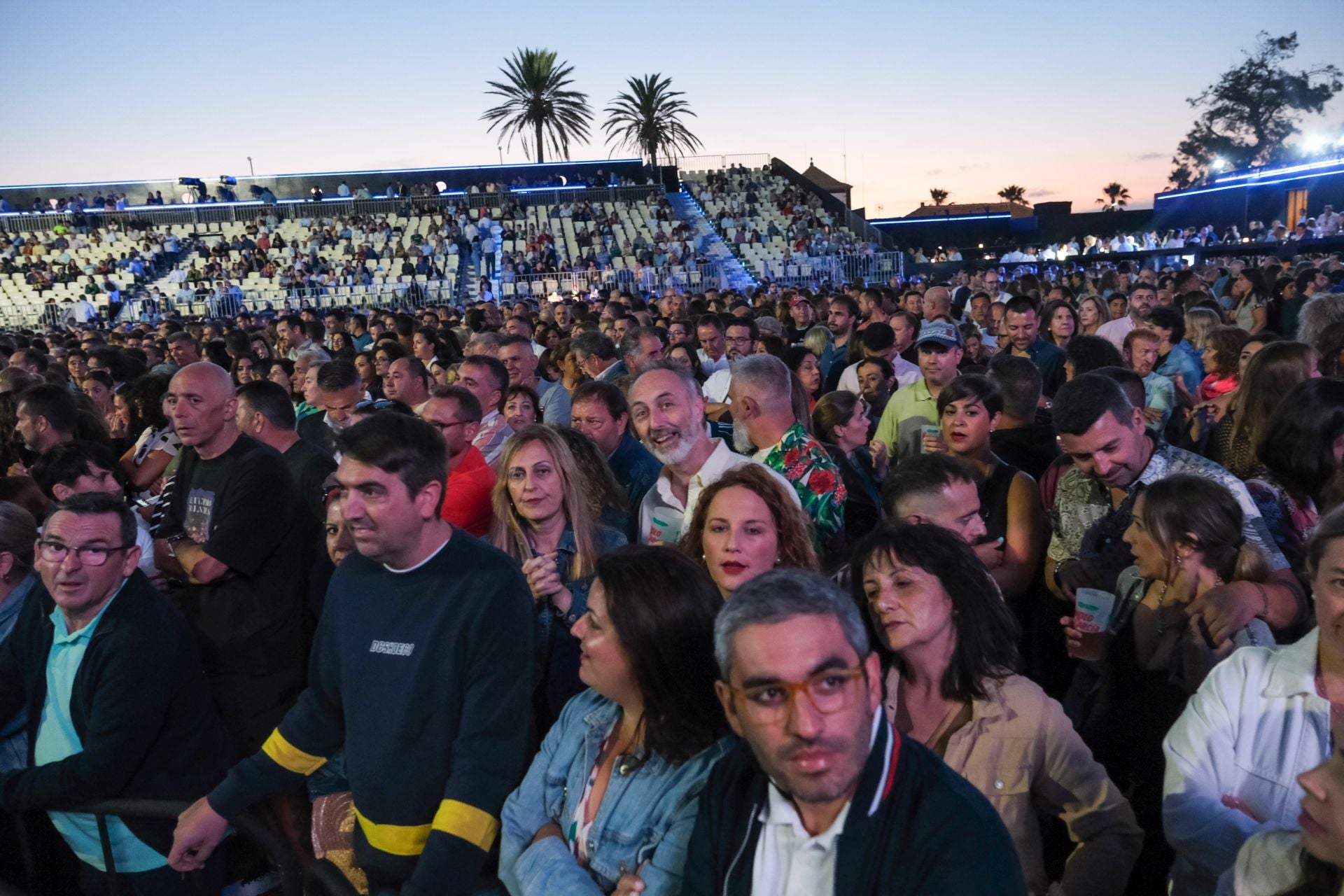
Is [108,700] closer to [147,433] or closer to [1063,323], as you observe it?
[147,433]

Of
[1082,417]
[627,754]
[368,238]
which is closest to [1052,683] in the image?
[1082,417]

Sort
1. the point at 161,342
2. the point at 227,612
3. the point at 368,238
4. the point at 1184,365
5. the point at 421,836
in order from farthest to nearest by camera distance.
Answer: the point at 368,238, the point at 161,342, the point at 1184,365, the point at 227,612, the point at 421,836

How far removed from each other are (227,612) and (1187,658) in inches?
132

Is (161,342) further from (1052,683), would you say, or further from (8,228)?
(8,228)

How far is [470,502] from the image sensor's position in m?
4.04

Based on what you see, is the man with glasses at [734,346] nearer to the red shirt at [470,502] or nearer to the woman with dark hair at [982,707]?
the red shirt at [470,502]

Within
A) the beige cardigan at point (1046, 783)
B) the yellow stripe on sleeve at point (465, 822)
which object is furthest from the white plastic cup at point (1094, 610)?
the yellow stripe on sleeve at point (465, 822)

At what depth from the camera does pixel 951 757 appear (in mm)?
2236

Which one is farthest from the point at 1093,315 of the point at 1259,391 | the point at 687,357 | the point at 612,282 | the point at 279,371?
the point at 612,282

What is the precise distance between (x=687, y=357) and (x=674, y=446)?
3310 mm

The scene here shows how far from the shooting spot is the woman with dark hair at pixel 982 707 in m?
2.23

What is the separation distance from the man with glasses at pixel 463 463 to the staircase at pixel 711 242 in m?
18.4

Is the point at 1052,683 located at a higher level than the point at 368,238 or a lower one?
lower

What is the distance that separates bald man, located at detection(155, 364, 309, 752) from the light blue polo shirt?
0.59 meters
